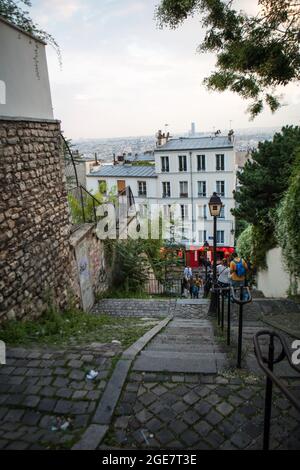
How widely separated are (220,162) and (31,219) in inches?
937

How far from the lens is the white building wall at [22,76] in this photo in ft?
15.8

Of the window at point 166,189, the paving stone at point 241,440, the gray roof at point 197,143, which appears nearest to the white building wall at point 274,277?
the paving stone at point 241,440

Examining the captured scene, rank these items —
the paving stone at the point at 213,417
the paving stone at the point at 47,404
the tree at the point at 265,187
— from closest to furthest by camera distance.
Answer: the paving stone at the point at 213,417
the paving stone at the point at 47,404
the tree at the point at 265,187

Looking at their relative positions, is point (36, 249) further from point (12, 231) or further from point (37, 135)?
point (37, 135)

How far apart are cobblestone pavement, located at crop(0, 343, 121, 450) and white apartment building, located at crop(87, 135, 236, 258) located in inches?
946

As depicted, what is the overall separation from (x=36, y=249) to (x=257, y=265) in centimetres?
900

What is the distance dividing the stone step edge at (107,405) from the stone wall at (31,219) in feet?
6.35

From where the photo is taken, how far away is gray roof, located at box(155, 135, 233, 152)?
26.9 m

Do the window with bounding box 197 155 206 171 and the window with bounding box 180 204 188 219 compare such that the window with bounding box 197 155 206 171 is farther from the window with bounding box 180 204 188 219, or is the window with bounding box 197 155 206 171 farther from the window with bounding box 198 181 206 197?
the window with bounding box 180 204 188 219

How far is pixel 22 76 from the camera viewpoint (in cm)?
541

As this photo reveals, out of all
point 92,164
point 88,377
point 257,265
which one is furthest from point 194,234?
point 88,377

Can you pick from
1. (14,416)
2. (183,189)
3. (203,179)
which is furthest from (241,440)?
Answer: (183,189)

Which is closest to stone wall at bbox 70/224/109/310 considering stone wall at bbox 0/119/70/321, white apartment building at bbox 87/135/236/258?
stone wall at bbox 0/119/70/321

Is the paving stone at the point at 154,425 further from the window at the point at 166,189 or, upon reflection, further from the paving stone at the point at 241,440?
the window at the point at 166,189
